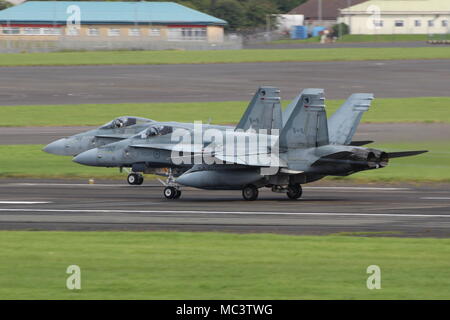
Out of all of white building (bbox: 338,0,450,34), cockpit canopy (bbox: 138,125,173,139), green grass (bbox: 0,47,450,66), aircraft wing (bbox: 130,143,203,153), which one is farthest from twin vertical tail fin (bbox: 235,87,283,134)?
white building (bbox: 338,0,450,34)

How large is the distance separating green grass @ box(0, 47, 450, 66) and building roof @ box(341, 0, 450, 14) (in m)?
54.0

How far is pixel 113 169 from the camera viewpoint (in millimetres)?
43656

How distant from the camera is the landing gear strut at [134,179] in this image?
38250mm

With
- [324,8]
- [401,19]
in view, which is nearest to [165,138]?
[401,19]

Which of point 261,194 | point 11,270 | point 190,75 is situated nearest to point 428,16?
point 190,75

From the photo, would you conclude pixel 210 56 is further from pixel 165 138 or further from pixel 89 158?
pixel 165 138

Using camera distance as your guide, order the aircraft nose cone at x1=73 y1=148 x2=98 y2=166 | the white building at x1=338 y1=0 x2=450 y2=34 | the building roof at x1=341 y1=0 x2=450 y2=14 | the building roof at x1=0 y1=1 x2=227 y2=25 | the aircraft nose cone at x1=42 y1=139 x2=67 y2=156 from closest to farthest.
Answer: the aircraft nose cone at x1=73 y1=148 x2=98 y2=166, the aircraft nose cone at x1=42 y1=139 x2=67 y2=156, the building roof at x1=0 y1=1 x2=227 y2=25, the white building at x1=338 y1=0 x2=450 y2=34, the building roof at x1=341 y1=0 x2=450 y2=14

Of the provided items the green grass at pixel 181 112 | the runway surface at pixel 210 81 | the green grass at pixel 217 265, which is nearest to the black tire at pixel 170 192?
the green grass at pixel 217 265

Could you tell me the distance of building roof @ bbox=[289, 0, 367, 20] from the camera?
176375 millimetres

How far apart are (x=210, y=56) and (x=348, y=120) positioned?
59964 mm

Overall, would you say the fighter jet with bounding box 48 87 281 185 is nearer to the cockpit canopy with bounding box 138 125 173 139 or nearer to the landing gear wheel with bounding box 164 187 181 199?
the cockpit canopy with bounding box 138 125 173 139

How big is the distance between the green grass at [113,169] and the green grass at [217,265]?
16979mm

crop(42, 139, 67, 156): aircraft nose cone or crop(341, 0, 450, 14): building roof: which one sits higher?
crop(341, 0, 450, 14): building roof

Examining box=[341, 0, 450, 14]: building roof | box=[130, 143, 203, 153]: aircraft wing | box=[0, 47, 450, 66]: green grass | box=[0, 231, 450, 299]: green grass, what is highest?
box=[341, 0, 450, 14]: building roof
